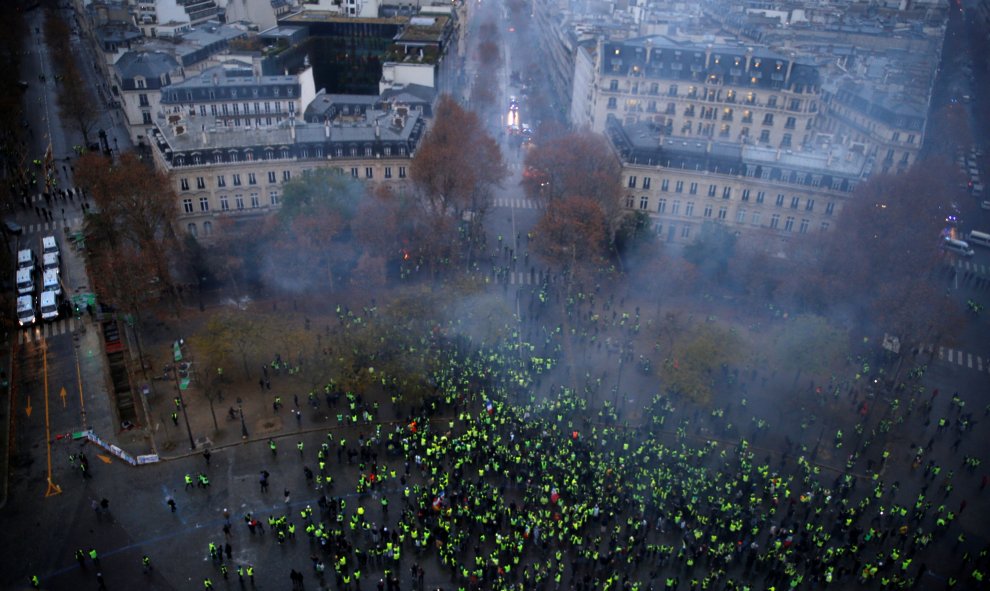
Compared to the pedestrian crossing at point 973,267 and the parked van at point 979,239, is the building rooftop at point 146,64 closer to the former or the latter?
the pedestrian crossing at point 973,267

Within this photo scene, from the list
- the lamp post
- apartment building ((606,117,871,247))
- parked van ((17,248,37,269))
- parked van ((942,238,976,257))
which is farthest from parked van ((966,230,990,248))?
parked van ((17,248,37,269))

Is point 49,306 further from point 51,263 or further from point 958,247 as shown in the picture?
point 958,247

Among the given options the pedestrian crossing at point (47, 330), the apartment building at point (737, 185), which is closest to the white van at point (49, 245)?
the pedestrian crossing at point (47, 330)

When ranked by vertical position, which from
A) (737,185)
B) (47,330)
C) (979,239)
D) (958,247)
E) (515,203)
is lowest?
(47,330)

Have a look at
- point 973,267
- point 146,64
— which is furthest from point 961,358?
point 146,64

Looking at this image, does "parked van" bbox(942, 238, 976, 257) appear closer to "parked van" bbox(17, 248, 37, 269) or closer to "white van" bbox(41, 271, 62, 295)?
"white van" bbox(41, 271, 62, 295)

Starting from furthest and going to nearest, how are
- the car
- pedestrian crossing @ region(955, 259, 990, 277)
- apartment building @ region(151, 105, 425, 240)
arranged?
pedestrian crossing @ region(955, 259, 990, 277)
the car
apartment building @ region(151, 105, 425, 240)
